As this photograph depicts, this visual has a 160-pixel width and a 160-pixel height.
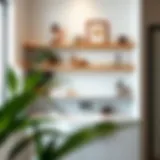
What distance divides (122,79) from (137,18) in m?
0.86

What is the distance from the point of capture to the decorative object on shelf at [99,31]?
4922 millimetres

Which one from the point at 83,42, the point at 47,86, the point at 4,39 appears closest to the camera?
the point at 47,86

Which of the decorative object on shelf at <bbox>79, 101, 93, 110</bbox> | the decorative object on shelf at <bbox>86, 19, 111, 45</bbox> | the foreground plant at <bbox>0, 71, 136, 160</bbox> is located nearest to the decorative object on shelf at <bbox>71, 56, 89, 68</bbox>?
the decorative object on shelf at <bbox>86, 19, 111, 45</bbox>

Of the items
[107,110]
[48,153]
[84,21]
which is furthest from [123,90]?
[48,153]

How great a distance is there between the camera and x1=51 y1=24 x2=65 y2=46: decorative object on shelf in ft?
16.3

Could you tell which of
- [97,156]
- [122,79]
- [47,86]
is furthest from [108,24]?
[47,86]

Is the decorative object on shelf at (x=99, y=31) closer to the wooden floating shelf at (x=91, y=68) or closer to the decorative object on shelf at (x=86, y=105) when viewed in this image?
the wooden floating shelf at (x=91, y=68)

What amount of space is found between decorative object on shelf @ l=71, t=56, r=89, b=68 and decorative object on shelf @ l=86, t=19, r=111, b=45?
27 centimetres

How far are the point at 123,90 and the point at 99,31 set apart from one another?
86 cm

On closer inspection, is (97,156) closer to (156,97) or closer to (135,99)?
(135,99)

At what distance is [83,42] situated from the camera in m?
4.93

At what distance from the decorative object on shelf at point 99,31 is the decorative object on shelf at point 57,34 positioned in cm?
37

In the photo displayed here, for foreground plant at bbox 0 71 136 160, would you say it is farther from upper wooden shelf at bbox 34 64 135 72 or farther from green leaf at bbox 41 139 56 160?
upper wooden shelf at bbox 34 64 135 72

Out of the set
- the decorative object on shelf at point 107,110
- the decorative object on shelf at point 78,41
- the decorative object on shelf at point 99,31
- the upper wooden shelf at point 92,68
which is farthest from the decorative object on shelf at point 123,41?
the decorative object on shelf at point 107,110
